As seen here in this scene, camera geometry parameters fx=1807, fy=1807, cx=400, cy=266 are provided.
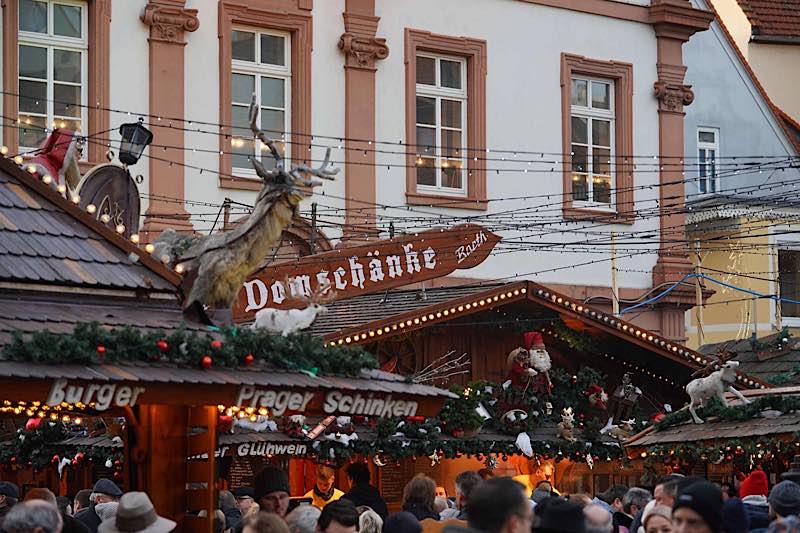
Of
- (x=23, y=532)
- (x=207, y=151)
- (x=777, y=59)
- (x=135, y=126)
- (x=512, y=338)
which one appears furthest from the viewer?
(x=777, y=59)

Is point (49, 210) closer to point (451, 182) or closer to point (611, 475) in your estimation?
point (611, 475)

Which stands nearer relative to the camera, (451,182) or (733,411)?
(733,411)

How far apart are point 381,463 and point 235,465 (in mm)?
1923

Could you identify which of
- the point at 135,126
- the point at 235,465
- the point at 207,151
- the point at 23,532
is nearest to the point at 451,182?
the point at 207,151

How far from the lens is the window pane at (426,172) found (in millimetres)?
27016

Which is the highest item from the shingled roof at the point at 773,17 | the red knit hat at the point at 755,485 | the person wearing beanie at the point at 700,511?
the shingled roof at the point at 773,17

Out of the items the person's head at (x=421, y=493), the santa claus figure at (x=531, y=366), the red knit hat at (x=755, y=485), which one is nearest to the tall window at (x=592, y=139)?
the santa claus figure at (x=531, y=366)

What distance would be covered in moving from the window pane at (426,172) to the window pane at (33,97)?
5.92 m

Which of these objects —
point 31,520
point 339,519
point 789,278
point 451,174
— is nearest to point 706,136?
point 789,278

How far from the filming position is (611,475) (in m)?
23.6

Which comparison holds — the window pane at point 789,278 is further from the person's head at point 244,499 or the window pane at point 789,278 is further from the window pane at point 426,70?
the person's head at point 244,499

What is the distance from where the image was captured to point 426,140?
27.2m

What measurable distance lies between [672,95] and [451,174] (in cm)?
467

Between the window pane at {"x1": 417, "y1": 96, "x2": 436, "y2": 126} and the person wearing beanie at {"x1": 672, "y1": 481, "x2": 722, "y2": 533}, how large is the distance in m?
19.1
